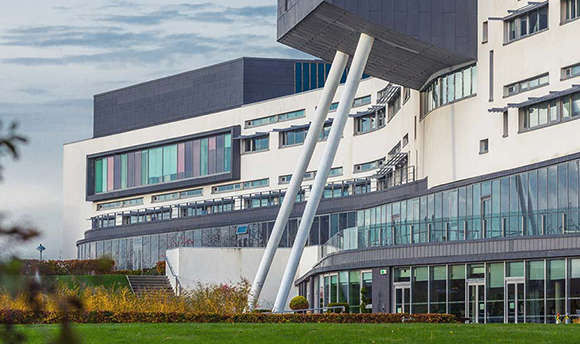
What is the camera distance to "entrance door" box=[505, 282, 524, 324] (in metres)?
40.1

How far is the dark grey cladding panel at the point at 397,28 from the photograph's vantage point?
157 ft

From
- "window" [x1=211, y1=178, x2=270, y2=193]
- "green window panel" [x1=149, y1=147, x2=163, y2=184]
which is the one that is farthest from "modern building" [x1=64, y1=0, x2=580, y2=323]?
"green window panel" [x1=149, y1=147, x2=163, y2=184]

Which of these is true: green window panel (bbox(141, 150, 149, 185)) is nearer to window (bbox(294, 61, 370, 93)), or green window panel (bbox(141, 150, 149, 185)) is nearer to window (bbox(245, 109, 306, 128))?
window (bbox(245, 109, 306, 128))

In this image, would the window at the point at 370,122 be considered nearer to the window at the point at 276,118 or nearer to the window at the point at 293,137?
the window at the point at 293,137

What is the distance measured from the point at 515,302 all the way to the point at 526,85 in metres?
9.65

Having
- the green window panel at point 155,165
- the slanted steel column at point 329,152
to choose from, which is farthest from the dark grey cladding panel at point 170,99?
the slanted steel column at point 329,152

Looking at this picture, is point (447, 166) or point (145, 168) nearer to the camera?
point (447, 166)

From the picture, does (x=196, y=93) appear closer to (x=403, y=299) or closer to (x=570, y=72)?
(x=403, y=299)

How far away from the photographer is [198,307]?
35.2 m

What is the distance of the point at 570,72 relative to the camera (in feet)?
138

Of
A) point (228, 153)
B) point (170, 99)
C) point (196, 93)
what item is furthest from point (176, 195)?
point (170, 99)

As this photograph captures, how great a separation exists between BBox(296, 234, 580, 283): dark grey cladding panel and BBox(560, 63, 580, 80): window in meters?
6.84

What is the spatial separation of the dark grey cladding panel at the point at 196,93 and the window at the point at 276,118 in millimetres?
3360

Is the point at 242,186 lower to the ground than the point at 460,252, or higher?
higher
